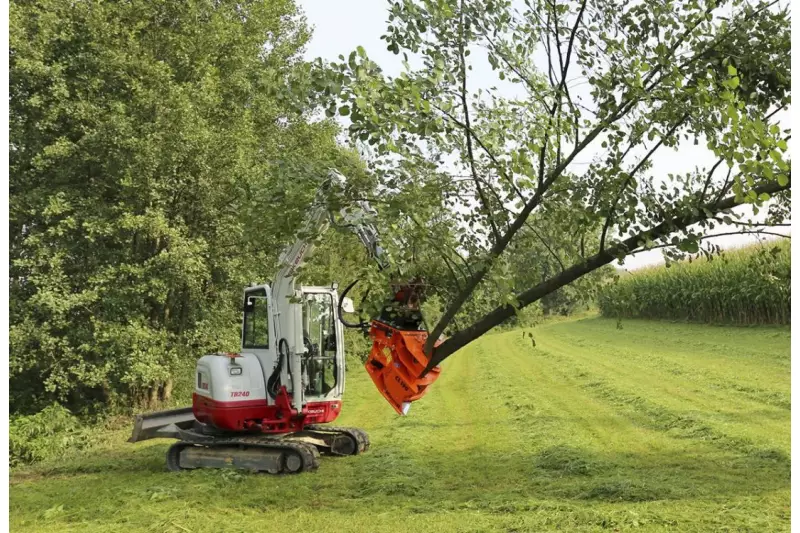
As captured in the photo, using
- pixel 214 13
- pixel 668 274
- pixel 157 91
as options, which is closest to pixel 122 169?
pixel 157 91

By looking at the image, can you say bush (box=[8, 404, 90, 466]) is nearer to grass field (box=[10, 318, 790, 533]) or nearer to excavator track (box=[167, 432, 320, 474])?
grass field (box=[10, 318, 790, 533])

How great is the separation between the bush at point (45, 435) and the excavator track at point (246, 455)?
4379 millimetres

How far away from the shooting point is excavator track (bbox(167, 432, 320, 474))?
27.4 ft

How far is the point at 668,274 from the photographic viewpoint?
2505cm

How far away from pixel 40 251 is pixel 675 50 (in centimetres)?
1189

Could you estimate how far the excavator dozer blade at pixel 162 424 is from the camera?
30.5 feet

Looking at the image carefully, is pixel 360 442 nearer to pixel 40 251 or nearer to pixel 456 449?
pixel 456 449

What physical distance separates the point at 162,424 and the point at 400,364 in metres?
4.56

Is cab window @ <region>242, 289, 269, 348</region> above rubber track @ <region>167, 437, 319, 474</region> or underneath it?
above

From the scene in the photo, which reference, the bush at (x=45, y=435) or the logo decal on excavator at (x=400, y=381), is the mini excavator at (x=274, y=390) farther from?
the bush at (x=45, y=435)

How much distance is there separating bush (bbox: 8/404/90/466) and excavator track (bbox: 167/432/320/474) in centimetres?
438

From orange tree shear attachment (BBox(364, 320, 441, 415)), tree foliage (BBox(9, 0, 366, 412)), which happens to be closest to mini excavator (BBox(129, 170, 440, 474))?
orange tree shear attachment (BBox(364, 320, 441, 415))

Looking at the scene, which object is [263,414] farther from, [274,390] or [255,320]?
[255,320]

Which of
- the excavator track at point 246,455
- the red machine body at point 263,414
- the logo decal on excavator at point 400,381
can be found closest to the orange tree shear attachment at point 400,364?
the logo decal on excavator at point 400,381
